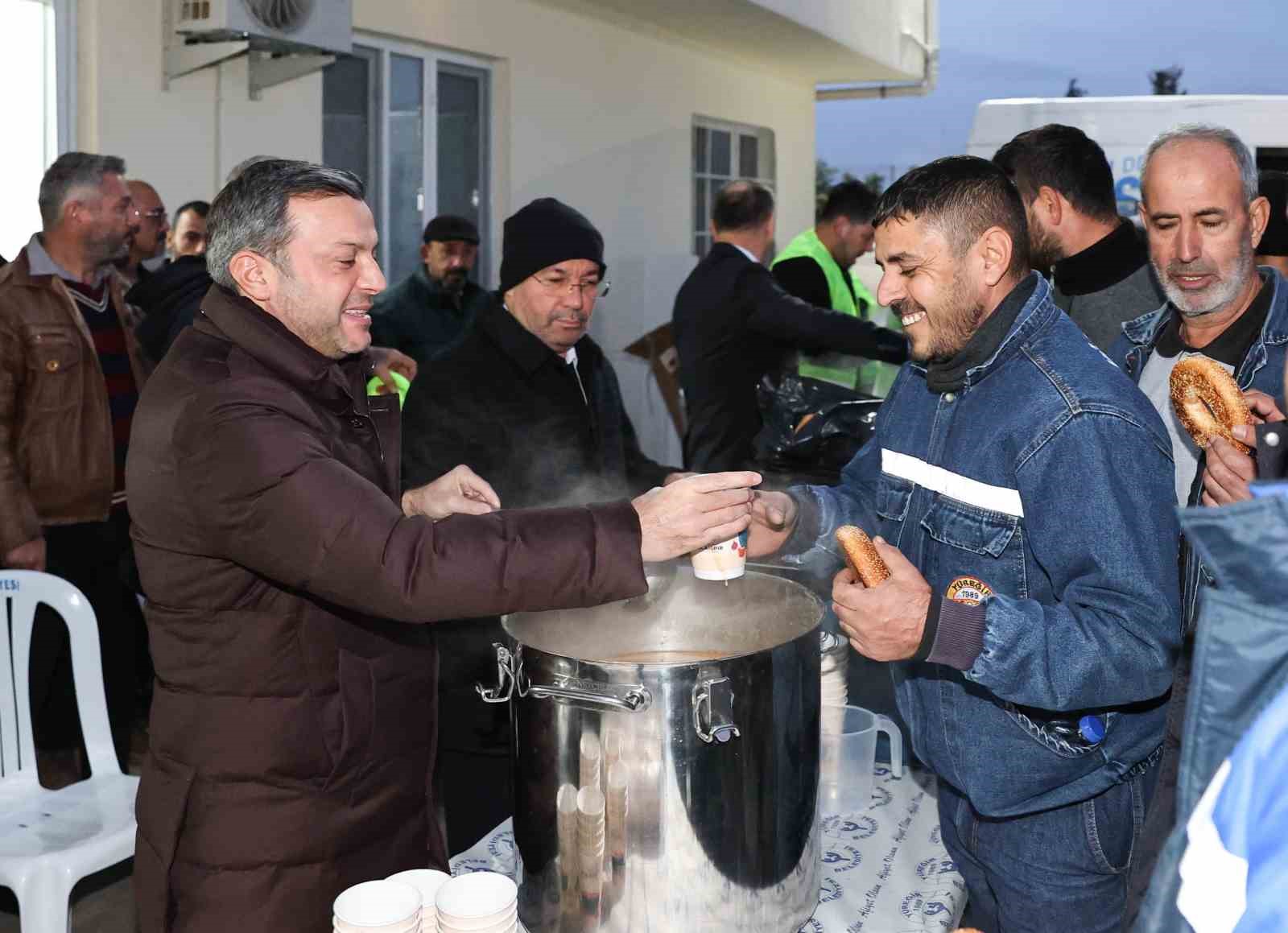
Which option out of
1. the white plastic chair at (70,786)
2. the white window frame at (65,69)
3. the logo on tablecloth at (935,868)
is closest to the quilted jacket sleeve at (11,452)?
the white plastic chair at (70,786)

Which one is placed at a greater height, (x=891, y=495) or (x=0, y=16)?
(x=0, y=16)

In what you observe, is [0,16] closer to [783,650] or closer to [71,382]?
[71,382]

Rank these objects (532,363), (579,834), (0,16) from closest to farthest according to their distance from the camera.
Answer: (579,834) → (532,363) → (0,16)

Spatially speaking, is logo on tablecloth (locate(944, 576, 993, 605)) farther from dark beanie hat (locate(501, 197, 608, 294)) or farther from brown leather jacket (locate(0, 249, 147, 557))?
brown leather jacket (locate(0, 249, 147, 557))

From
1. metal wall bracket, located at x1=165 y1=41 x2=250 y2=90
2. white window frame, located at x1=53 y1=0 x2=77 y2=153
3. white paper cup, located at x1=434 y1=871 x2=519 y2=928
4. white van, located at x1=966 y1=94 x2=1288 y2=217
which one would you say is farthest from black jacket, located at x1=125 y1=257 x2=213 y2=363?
white van, located at x1=966 y1=94 x2=1288 y2=217

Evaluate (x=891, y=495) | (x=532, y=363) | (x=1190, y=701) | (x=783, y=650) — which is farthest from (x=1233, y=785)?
(x=532, y=363)

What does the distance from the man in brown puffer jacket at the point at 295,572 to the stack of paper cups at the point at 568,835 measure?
29 centimetres

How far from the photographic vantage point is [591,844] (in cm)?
172

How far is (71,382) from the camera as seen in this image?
14.9 feet

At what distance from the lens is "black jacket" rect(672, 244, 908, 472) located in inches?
218

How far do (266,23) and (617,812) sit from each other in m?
5.19

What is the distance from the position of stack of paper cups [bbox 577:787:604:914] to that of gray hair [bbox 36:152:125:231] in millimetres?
3837

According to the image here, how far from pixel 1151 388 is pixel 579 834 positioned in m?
1.99

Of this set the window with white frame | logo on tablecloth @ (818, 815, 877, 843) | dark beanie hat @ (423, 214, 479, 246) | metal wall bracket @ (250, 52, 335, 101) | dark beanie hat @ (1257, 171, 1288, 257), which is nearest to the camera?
logo on tablecloth @ (818, 815, 877, 843)
